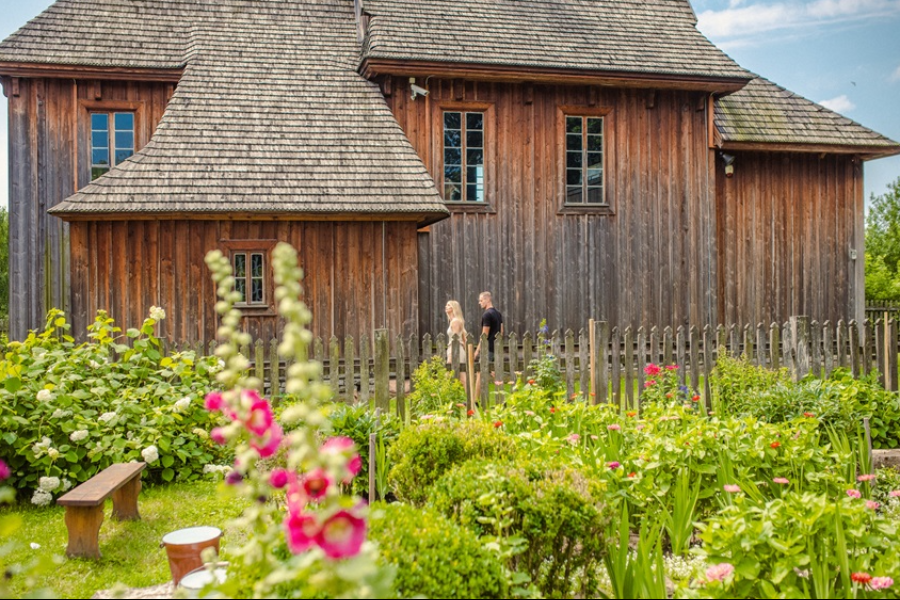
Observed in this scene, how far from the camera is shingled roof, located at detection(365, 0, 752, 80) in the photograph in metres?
13.9

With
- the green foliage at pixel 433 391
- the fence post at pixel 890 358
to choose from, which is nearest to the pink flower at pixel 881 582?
the green foliage at pixel 433 391

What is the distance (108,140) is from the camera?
14.0 meters

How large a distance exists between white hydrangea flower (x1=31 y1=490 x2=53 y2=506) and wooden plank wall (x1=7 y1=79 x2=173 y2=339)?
25.2 feet

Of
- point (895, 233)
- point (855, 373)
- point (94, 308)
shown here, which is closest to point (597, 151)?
point (855, 373)

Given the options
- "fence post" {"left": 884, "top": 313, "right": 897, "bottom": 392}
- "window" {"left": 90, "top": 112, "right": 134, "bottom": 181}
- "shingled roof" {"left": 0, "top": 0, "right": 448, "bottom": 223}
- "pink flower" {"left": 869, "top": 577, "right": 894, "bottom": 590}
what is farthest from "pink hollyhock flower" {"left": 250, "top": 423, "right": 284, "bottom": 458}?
"window" {"left": 90, "top": 112, "right": 134, "bottom": 181}

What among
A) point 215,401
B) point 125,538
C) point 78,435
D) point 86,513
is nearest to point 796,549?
point 215,401

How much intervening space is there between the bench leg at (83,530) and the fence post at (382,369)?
3.67 m

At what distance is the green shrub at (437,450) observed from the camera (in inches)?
210

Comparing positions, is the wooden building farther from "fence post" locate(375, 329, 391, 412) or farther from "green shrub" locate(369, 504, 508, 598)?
"green shrub" locate(369, 504, 508, 598)

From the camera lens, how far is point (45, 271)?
44.8ft

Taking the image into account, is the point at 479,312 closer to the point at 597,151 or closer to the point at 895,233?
the point at 597,151

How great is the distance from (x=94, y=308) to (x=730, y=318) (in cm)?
1120

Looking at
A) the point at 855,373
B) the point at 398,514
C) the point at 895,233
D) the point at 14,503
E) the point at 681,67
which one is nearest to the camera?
the point at 398,514

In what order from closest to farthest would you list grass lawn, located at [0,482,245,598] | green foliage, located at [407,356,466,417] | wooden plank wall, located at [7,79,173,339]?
grass lawn, located at [0,482,245,598] → green foliage, located at [407,356,466,417] → wooden plank wall, located at [7,79,173,339]
